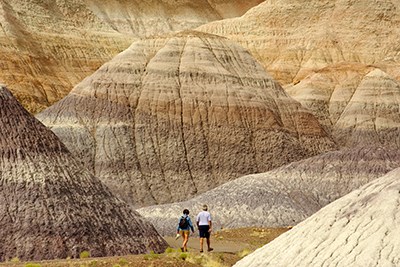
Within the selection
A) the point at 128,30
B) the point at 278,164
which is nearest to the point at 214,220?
the point at 278,164

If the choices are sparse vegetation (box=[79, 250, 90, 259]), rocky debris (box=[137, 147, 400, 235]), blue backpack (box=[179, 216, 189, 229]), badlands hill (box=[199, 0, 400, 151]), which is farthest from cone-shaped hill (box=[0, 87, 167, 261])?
badlands hill (box=[199, 0, 400, 151])

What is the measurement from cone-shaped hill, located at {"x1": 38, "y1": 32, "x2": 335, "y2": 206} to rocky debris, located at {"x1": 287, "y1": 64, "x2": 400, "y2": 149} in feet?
52.1

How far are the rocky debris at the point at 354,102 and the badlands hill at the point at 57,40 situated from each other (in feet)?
81.6

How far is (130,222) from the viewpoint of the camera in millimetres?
33656

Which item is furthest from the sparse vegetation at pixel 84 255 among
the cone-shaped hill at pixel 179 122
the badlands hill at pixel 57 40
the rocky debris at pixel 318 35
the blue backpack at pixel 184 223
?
the rocky debris at pixel 318 35

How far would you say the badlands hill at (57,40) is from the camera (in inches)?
3912

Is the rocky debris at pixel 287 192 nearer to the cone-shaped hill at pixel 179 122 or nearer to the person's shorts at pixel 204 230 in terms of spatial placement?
the cone-shaped hill at pixel 179 122

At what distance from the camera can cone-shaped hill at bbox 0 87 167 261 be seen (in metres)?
31.1

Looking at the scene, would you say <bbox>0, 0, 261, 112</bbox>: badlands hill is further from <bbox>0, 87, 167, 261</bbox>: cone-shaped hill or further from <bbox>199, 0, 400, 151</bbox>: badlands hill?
<bbox>0, 87, 167, 261</bbox>: cone-shaped hill

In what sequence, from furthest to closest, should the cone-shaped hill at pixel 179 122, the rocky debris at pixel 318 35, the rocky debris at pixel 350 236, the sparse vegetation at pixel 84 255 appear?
the rocky debris at pixel 318 35 < the cone-shaped hill at pixel 179 122 < the sparse vegetation at pixel 84 255 < the rocky debris at pixel 350 236

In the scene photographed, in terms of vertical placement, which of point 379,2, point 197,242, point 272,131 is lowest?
point 197,242

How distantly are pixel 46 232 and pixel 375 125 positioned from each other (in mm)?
64702

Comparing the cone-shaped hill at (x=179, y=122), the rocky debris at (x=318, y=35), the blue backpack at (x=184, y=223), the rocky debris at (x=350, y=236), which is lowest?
the rocky debris at (x=350, y=236)

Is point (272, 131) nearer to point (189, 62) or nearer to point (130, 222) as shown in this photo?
point (189, 62)
